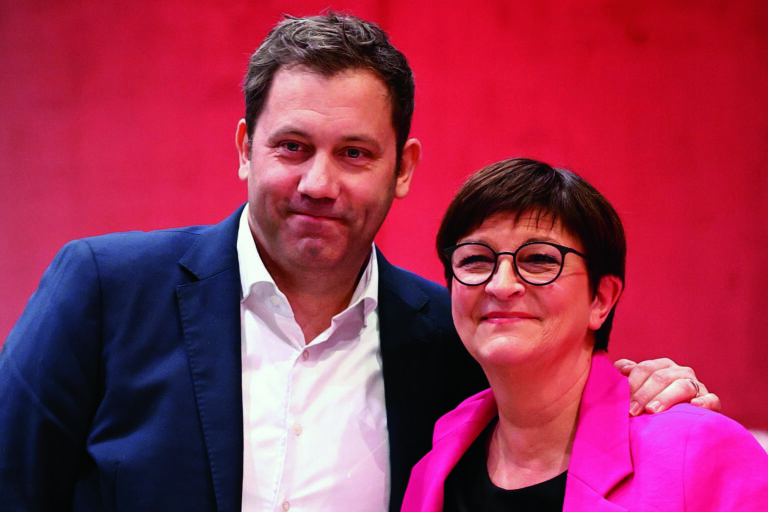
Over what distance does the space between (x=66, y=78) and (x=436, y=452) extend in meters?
1.79

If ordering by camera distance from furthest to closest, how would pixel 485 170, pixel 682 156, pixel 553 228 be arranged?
pixel 682 156
pixel 485 170
pixel 553 228

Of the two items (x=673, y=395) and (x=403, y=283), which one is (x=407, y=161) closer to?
(x=403, y=283)

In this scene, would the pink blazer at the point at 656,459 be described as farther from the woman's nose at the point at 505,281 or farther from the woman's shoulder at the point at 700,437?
the woman's nose at the point at 505,281

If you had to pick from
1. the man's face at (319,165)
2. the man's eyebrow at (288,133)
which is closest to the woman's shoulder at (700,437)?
the man's face at (319,165)

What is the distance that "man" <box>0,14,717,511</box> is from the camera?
1.57 m

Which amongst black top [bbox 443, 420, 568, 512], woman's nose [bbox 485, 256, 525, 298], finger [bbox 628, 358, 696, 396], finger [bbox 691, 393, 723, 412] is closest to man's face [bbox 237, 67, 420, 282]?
woman's nose [bbox 485, 256, 525, 298]

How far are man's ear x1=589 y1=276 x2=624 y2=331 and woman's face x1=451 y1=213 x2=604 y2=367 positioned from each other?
1 cm

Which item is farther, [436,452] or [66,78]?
[66,78]

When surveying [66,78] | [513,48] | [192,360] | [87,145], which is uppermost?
[513,48]

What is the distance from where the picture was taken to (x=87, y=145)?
2615 millimetres

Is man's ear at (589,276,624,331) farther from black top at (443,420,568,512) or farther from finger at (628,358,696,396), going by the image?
black top at (443,420,568,512)

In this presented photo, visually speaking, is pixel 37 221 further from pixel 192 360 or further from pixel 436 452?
pixel 436 452

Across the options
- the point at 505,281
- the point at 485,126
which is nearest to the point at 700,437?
the point at 505,281

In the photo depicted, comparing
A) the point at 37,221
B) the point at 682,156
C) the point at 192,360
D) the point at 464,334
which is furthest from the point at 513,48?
the point at 37,221
